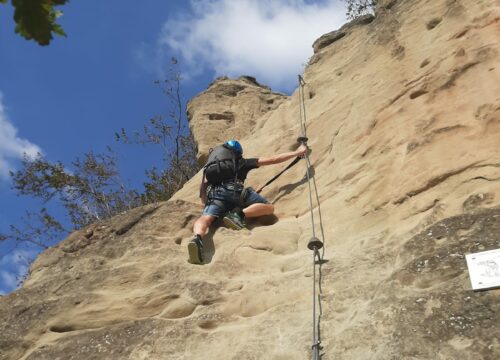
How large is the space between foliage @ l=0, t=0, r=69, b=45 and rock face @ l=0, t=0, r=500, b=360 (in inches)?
143

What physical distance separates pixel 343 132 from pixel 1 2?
7468 millimetres

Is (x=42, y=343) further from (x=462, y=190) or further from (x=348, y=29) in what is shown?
(x=348, y=29)

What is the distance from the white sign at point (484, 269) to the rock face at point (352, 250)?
11 centimetres

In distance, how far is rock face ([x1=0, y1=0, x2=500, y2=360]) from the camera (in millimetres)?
5746

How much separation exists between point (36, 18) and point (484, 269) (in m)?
4.08

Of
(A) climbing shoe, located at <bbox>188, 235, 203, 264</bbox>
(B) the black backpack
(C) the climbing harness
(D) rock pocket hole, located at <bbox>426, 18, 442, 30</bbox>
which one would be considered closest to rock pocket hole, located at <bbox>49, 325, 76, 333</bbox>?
(A) climbing shoe, located at <bbox>188, 235, 203, 264</bbox>

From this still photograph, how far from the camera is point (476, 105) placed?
7730 millimetres

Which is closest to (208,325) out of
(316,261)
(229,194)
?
(316,261)

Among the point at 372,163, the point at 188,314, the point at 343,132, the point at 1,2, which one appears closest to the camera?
the point at 1,2

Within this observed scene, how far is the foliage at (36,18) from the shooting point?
2785mm

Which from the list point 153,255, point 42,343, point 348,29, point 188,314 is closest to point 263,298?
point 188,314

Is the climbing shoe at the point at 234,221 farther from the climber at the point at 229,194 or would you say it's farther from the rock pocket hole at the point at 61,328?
the rock pocket hole at the point at 61,328

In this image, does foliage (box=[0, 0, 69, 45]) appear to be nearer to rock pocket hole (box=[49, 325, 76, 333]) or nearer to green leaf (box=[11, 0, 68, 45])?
green leaf (box=[11, 0, 68, 45])

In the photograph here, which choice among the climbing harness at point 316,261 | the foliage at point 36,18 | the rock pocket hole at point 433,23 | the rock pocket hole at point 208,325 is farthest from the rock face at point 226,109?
the foliage at point 36,18
